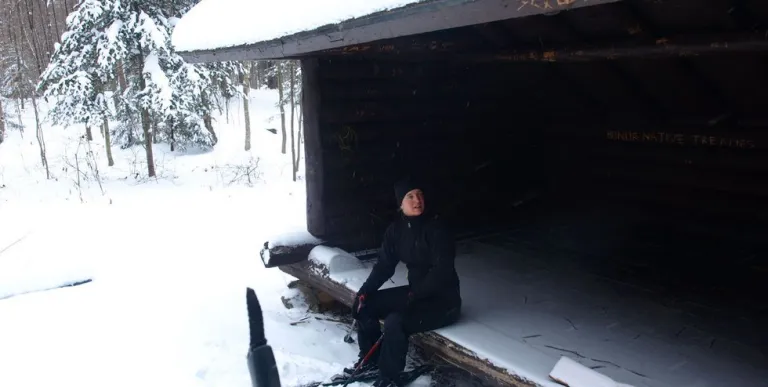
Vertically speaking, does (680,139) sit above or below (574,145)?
above

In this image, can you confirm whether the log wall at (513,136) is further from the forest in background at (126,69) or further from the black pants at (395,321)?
the forest in background at (126,69)

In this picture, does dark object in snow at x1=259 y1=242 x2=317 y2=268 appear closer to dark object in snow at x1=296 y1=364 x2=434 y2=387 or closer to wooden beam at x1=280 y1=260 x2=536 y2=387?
wooden beam at x1=280 y1=260 x2=536 y2=387

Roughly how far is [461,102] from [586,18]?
2130mm

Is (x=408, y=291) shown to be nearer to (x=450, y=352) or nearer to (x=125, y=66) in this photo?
(x=450, y=352)

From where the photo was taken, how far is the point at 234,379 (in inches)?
176

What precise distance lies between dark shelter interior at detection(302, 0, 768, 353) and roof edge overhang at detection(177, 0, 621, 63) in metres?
0.93

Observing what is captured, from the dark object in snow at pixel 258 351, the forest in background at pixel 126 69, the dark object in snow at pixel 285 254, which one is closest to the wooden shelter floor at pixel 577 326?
the dark object in snow at pixel 285 254

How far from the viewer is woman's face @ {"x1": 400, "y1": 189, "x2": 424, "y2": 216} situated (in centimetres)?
404

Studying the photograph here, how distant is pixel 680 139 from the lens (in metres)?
5.78

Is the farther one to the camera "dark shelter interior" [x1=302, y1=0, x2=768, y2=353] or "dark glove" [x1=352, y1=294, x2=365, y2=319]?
"dark shelter interior" [x1=302, y1=0, x2=768, y2=353]

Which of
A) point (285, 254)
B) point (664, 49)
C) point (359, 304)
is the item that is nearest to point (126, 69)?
point (285, 254)

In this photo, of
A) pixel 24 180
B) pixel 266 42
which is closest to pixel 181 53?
pixel 266 42

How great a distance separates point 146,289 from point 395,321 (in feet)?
12.7

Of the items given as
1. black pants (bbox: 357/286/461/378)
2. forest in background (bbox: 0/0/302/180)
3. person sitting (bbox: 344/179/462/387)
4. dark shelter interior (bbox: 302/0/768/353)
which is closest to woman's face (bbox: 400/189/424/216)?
person sitting (bbox: 344/179/462/387)
